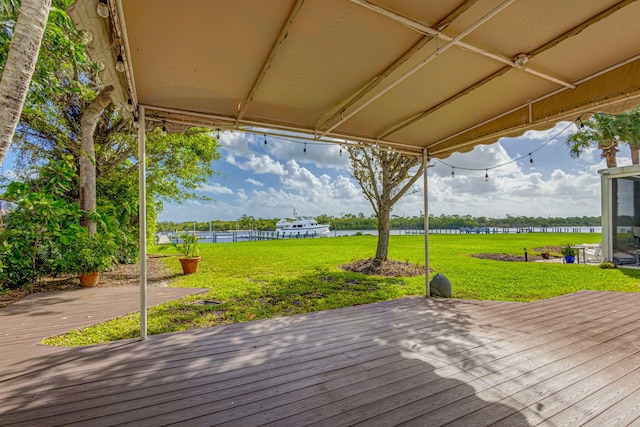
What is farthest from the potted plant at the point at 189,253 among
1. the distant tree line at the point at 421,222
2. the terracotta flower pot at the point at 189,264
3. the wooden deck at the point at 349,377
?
the distant tree line at the point at 421,222

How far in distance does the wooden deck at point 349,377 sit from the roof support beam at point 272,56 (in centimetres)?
258

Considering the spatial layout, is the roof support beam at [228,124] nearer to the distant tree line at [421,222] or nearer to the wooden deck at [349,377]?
the wooden deck at [349,377]

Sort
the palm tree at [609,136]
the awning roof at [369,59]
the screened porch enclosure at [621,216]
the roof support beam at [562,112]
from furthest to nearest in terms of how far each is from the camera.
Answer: the palm tree at [609,136] → the screened porch enclosure at [621,216] → the roof support beam at [562,112] → the awning roof at [369,59]

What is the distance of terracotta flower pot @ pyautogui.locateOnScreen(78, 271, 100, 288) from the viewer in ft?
18.8

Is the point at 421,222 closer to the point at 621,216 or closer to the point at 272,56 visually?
the point at 621,216

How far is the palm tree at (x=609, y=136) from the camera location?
11523mm

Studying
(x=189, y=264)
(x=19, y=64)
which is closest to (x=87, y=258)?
(x=189, y=264)

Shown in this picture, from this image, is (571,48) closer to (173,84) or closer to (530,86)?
(530,86)

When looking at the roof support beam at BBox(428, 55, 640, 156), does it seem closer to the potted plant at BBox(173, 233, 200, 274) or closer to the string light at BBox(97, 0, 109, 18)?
the string light at BBox(97, 0, 109, 18)

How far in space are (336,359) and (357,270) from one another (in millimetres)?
5762

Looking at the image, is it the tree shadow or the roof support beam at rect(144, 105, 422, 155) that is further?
the roof support beam at rect(144, 105, 422, 155)

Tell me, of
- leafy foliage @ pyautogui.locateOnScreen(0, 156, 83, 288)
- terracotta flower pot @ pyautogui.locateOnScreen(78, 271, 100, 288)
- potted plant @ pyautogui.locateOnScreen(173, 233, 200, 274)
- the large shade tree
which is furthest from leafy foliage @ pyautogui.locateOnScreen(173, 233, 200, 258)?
the large shade tree

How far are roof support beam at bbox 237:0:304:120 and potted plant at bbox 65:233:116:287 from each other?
4.84 metres

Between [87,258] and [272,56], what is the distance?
19.1ft
